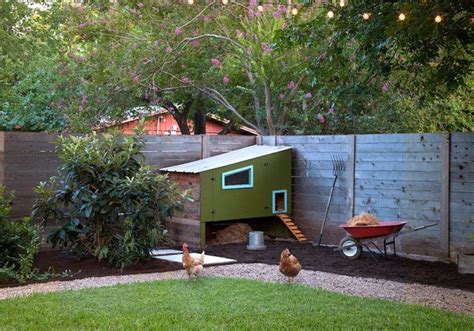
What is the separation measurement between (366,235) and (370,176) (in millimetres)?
1371

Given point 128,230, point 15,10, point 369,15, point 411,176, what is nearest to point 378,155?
point 411,176

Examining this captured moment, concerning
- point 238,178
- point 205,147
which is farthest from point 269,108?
point 238,178

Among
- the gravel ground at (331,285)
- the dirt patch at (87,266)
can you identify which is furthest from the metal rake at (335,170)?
the dirt patch at (87,266)

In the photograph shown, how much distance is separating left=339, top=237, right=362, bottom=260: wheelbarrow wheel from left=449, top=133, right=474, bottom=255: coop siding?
3.83 ft

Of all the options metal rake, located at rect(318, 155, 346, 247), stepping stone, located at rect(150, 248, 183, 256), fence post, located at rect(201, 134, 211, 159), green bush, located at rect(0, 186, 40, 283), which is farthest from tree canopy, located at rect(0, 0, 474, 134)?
green bush, located at rect(0, 186, 40, 283)

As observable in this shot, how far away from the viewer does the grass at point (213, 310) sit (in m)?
5.00

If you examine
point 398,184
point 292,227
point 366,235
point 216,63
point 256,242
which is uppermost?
point 216,63

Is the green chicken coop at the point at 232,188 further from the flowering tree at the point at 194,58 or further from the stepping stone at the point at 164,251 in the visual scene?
the flowering tree at the point at 194,58

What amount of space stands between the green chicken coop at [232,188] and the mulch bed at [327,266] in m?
0.66

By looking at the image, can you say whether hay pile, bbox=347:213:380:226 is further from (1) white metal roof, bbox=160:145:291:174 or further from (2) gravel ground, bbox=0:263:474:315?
Answer: (1) white metal roof, bbox=160:145:291:174

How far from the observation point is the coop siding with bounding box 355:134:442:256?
8.53m

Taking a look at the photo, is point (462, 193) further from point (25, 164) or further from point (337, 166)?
point (25, 164)

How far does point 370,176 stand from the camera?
937cm

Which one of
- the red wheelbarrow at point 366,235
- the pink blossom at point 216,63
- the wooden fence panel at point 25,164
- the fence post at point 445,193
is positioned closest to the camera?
the red wheelbarrow at point 366,235
